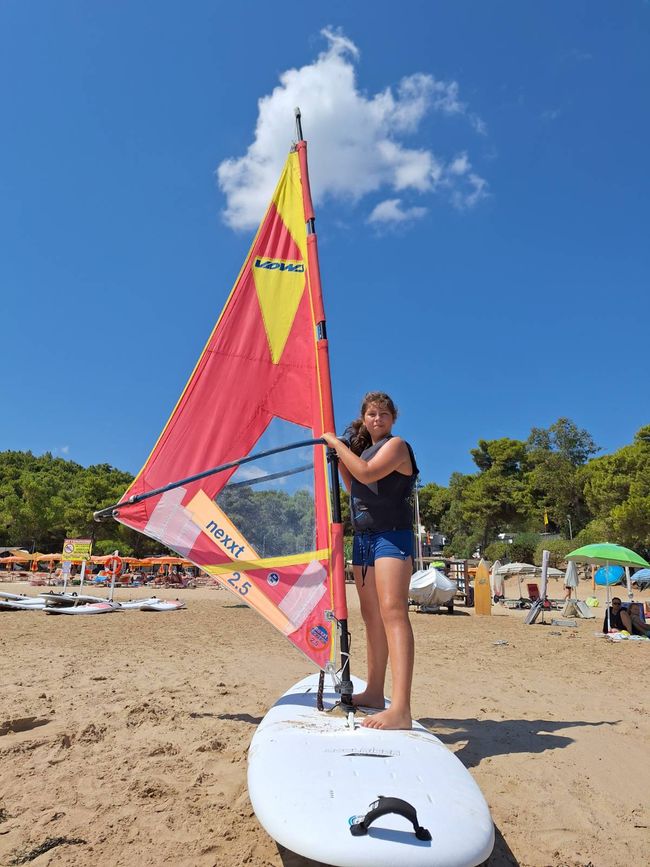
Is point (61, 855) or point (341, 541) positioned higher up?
point (341, 541)

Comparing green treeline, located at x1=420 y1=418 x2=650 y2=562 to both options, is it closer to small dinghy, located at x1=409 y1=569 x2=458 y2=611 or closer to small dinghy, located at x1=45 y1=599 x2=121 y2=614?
small dinghy, located at x1=409 y1=569 x2=458 y2=611

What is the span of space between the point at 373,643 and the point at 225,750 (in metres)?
1.09

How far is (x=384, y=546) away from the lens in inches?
119

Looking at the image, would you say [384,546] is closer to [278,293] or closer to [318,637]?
[318,637]

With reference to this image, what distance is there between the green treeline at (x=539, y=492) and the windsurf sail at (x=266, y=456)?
3123cm

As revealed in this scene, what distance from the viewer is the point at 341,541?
338 cm

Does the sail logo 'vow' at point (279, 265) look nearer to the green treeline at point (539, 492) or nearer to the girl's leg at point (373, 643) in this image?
the girl's leg at point (373, 643)

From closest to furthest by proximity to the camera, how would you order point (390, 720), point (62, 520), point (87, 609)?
point (390, 720) → point (87, 609) → point (62, 520)

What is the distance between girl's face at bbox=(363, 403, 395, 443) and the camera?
332 cm

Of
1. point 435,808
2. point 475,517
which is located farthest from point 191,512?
point 475,517

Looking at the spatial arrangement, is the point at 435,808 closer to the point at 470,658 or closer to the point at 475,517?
the point at 470,658

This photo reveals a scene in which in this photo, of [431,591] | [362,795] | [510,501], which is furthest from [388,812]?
[510,501]

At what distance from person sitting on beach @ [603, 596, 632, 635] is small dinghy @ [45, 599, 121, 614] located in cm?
1172

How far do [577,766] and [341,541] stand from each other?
5.95ft
